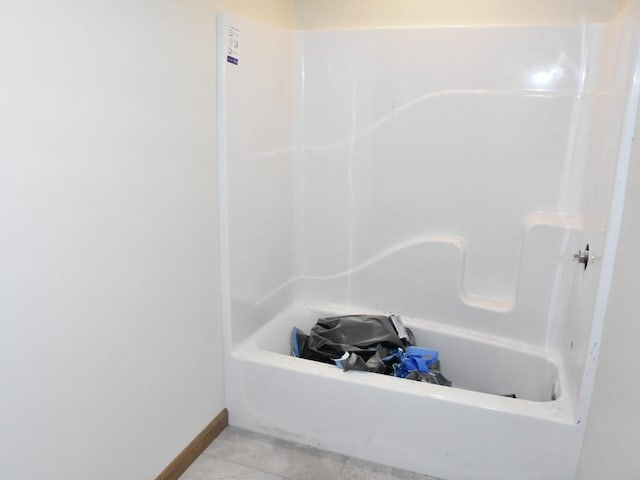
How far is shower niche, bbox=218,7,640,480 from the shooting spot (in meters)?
1.72

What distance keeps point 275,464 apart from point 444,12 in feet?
6.64

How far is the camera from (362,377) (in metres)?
1.84

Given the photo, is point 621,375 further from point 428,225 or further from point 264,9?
point 264,9

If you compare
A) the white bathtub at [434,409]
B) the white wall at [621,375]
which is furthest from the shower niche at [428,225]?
the white wall at [621,375]

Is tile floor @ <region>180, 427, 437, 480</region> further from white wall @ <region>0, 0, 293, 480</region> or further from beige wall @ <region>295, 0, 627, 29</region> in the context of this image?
beige wall @ <region>295, 0, 627, 29</region>

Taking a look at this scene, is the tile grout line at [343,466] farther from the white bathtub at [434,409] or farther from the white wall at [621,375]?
the white wall at [621,375]

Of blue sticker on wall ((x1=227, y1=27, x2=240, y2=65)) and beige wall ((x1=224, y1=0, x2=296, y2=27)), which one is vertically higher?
beige wall ((x1=224, y1=0, x2=296, y2=27))

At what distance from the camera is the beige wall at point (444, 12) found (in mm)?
1891

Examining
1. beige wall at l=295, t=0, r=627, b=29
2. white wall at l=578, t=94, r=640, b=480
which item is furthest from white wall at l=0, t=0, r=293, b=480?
white wall at l=578, t=94, r=640, b=480

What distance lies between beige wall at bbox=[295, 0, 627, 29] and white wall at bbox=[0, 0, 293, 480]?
0.58 metres

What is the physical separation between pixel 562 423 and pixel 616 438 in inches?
17.7

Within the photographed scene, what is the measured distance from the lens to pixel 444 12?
6.82 feet

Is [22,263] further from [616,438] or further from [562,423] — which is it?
[562,423]

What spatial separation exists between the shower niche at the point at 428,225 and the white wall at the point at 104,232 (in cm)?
19
